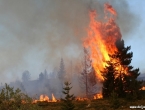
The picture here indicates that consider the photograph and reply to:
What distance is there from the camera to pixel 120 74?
56062mm

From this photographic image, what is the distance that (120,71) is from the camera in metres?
56.4

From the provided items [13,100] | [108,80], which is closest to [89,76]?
[108,80]

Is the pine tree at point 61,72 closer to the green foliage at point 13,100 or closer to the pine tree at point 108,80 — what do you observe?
the pine tree at point 108,80

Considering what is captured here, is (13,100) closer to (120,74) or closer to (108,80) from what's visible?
(108,80)

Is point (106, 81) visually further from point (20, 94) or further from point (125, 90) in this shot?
point (20, 94)

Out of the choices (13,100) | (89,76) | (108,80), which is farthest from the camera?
(89,76)

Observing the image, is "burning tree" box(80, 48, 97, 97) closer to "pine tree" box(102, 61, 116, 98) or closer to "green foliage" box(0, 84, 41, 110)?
"pine tree" box(102, 61, 116, 98)

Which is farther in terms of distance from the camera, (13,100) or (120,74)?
(120,74)

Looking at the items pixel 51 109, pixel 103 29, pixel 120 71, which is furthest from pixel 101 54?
pixel 51 109

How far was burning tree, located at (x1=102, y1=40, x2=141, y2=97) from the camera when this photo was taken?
5388cm

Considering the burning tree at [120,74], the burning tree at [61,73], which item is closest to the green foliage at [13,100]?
the burning tree at [120,74]

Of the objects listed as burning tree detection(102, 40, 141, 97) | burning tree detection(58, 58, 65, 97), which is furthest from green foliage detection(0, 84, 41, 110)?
burning tree detection(58, 58, 65, 97)

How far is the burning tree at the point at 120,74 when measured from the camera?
5388 cm

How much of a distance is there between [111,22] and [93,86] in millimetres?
22231
